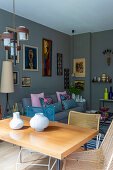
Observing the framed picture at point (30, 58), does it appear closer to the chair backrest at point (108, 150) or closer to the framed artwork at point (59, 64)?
the framed artwork at point (59, 64)

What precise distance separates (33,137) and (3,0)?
Result: 3.22m

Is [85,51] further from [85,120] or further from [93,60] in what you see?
[85,120]

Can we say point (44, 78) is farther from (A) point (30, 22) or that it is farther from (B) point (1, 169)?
(B) point (1, 169)

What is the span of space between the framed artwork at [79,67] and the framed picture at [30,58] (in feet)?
6.58

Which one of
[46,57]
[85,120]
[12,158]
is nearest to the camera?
[85,120]

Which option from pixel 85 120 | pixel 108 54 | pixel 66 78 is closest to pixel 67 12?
pixel 108 54

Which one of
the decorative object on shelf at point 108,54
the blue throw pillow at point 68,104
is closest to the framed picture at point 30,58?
the blue throw pillow at point 68,104

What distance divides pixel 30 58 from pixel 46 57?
729mm

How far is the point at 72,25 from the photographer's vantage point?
5.52 m

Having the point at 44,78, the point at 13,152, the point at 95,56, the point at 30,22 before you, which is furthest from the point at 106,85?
the point at 13,152

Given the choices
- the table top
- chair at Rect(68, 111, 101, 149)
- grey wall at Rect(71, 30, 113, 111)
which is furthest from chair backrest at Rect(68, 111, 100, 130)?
grey wall at Rect(71, 30, 113, 111)

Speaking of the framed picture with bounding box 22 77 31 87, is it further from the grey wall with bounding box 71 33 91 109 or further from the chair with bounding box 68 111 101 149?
the chair with bounding box 68 111 101 149

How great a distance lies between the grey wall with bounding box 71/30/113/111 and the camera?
619cm

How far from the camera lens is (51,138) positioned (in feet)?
5.45
